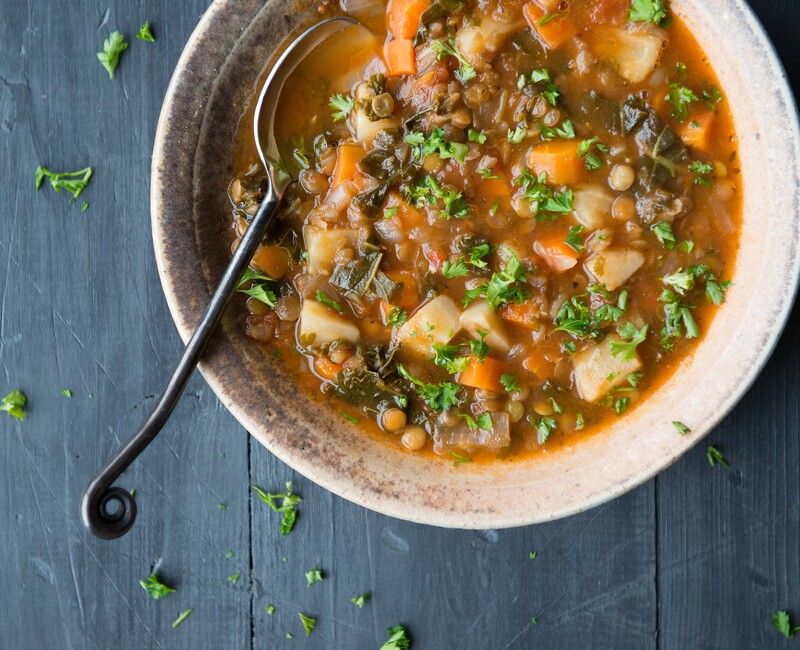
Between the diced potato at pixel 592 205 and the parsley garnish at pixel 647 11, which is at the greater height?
the parsley garnish at pixel 647 11

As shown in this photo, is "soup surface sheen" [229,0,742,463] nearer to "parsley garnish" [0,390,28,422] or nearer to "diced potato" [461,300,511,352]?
"diced potato" [461,300,511,352]

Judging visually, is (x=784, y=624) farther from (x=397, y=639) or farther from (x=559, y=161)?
(x=559, y=161)

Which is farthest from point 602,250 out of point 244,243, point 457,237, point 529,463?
point 244,243

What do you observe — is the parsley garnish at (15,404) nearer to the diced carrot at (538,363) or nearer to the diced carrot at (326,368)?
the diced carrot at (326,368)

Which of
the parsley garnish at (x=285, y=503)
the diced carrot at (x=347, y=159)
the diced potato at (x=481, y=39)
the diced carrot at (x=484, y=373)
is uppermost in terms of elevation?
the diced potato at (x=481, y=39)

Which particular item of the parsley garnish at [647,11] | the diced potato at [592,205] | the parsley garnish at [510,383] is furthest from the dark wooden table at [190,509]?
the parsley garnish at [647,11]

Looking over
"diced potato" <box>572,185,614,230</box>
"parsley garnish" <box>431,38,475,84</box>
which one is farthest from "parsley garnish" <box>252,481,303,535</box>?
"parsley garnish" <box>431,38,475,84</box>
